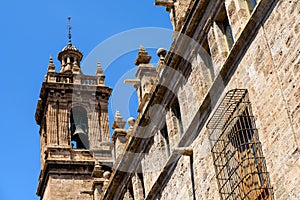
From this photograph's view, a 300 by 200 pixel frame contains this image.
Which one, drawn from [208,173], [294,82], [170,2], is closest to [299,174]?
[294,82]

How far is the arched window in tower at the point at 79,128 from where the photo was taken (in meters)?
37.0

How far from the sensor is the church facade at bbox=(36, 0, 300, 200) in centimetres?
Answer: 1134

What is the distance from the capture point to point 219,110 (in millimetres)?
13648

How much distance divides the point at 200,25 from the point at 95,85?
2367 centimetres

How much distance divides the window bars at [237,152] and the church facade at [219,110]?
0.02 meters

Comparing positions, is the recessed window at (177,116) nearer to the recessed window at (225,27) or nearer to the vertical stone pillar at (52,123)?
the recessed window at (225,27)

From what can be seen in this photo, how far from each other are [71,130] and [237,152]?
83.6 ft

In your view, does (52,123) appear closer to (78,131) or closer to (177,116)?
(78,131)

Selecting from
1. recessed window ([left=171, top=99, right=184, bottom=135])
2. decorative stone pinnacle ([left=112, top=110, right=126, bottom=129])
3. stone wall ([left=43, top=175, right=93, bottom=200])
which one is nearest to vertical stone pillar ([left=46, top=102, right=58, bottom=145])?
stone wall ([left=43, top=175, right=93, bottom=200])

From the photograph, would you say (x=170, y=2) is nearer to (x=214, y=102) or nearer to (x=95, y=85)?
(x=214, y=102)

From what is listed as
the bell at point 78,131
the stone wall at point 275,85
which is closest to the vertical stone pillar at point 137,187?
the stone wall at point 275,85

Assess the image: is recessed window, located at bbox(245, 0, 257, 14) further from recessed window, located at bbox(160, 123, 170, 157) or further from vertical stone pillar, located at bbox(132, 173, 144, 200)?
vertical stone pillar, located at bbox(132, 173, 144, 200)

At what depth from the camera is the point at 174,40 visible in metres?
16.2

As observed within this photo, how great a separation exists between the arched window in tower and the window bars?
76.7 feet
